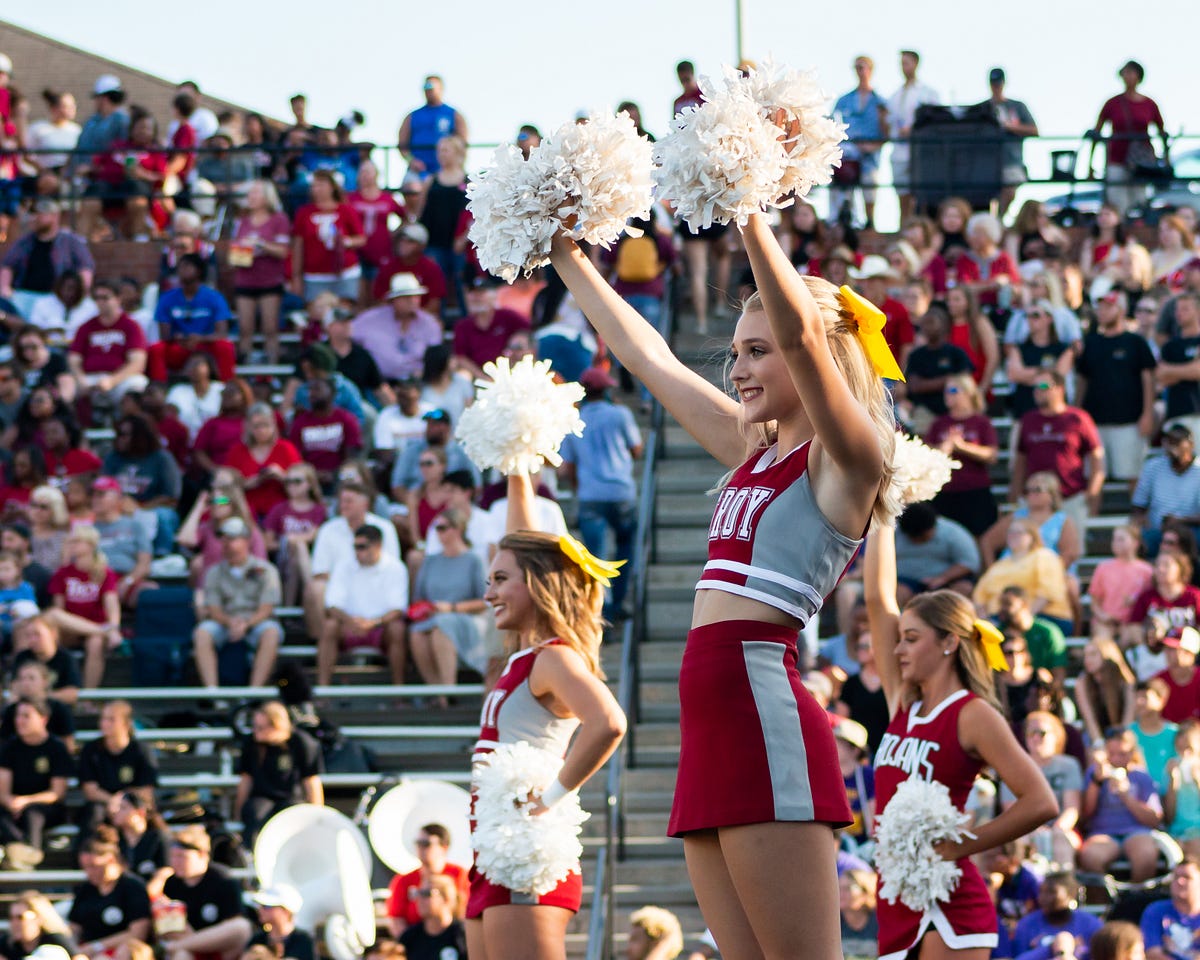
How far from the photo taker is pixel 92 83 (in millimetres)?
29328

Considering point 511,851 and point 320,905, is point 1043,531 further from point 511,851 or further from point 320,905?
point 511,851

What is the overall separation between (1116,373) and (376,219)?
18.3 feet

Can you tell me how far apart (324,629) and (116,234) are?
672 cm

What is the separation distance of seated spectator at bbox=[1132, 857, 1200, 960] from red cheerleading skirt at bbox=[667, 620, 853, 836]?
469cm

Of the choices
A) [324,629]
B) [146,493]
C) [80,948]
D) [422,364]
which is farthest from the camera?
[422,364]

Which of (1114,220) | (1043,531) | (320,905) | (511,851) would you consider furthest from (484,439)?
(1114,220)

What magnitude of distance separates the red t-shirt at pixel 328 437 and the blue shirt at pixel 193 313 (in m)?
1.98

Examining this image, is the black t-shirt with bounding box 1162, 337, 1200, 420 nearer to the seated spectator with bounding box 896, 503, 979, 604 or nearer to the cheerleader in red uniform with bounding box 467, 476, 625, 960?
the seated spectator with bounding box 896, 503, 979, 604

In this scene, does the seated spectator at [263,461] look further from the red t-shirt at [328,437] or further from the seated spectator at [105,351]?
the seated spectator at [105,351]

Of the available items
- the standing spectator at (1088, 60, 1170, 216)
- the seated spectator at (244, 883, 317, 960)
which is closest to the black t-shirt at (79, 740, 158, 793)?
the seated spectator at (244, 883, 317, 960)

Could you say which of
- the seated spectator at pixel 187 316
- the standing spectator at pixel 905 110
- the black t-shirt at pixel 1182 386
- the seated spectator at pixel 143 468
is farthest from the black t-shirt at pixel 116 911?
the standing spectator at pixel 905 110

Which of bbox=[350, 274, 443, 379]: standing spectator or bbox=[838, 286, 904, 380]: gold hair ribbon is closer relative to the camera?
bbox=[838, 286, 904, 380]: gold hair ribbon

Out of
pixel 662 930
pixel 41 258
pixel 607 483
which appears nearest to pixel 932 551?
pixel 607 483

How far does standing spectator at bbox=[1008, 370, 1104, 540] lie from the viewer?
1061 centimetres
